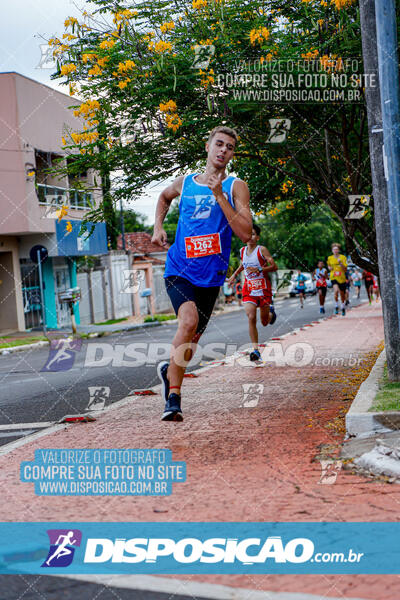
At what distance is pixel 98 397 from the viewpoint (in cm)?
848

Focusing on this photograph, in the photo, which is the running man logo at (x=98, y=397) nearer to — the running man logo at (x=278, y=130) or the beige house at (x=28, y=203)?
the running man logo at (x=278, y=130)

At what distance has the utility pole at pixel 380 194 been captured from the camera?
6.42m

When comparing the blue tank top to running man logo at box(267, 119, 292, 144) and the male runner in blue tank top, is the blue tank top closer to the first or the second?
the male runner in blue tank top

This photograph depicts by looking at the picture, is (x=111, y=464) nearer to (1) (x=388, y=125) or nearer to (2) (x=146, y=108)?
(1) (x=388, y=125)

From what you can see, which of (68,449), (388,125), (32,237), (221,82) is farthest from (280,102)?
(32,237)

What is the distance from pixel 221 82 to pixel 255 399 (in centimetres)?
334

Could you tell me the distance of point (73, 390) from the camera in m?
9.23

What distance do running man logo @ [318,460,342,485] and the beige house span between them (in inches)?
725

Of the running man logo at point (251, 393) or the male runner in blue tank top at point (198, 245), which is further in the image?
the running man logo at point (251, 393)

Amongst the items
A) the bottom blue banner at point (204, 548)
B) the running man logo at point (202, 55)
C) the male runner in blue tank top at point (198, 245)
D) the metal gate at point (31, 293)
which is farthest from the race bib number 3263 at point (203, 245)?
the metal gate at point (31, 293)

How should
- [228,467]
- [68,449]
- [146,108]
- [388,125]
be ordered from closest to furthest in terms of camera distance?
[228,467]
[68,449]
[388,125]
[146,108]

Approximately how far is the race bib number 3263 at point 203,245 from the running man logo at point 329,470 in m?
1.79

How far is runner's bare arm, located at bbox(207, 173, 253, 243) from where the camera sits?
5.29 metres

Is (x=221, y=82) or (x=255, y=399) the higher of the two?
(x=221, y=82)
